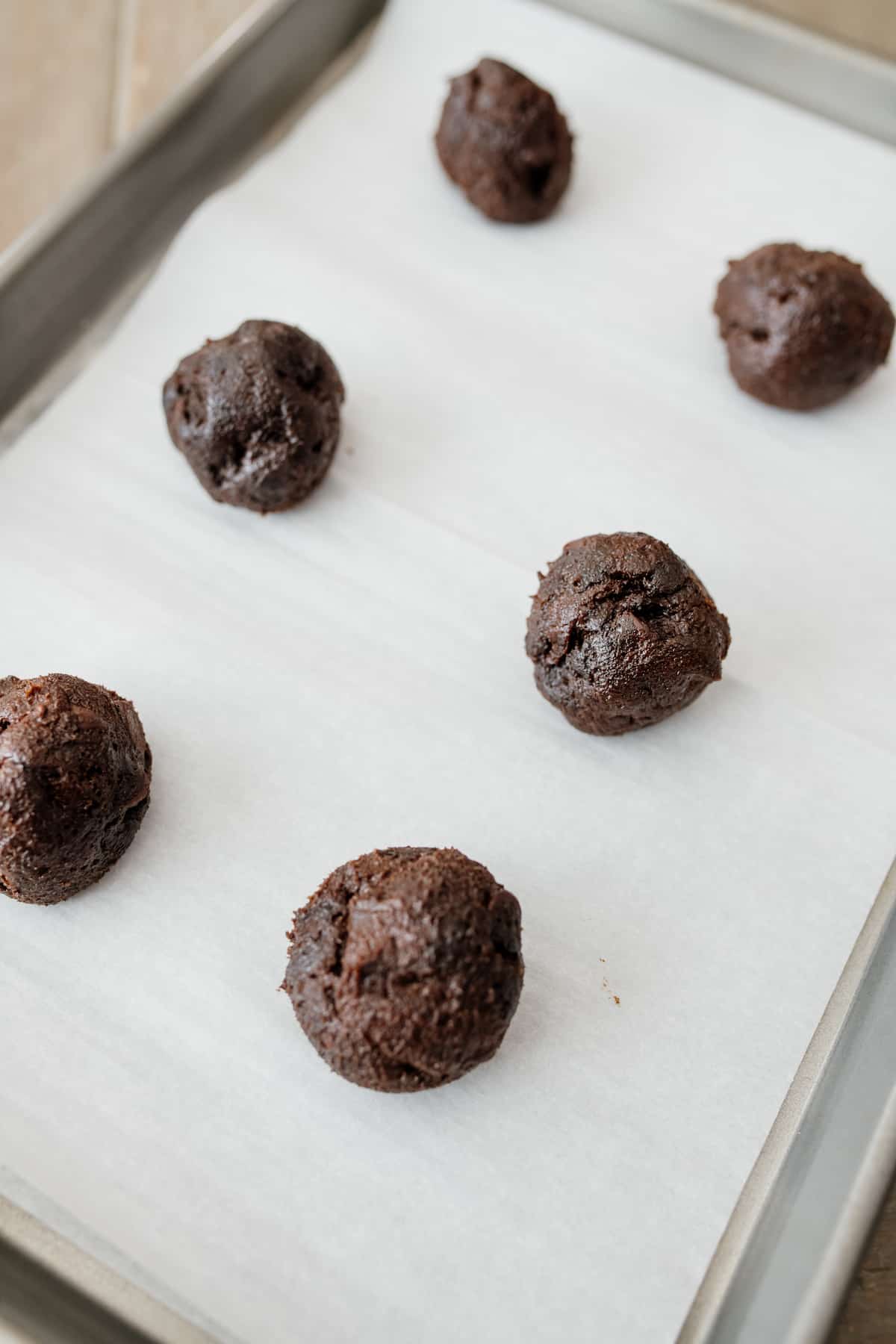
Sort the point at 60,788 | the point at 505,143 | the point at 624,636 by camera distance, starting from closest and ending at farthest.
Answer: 1. the point at 60,788
2. the point at 624,636
3. the point at 505,143

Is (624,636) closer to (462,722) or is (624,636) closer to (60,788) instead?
(462,722)

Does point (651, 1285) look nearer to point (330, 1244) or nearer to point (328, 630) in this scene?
point (330, 1244)

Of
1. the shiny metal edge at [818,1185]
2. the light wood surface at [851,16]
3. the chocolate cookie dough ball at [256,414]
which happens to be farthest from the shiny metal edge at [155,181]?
the shiny metal edge at [818,1185]

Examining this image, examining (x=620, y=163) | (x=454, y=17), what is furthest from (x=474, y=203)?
(x=454, y=17)

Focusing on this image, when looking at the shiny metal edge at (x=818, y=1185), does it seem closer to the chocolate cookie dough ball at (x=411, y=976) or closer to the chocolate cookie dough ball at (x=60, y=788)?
the chocolate cookie dough ball at (x=411, y=976)

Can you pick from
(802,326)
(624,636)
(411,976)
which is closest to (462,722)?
(624,636)

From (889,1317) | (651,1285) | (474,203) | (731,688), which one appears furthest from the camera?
(474,203)
